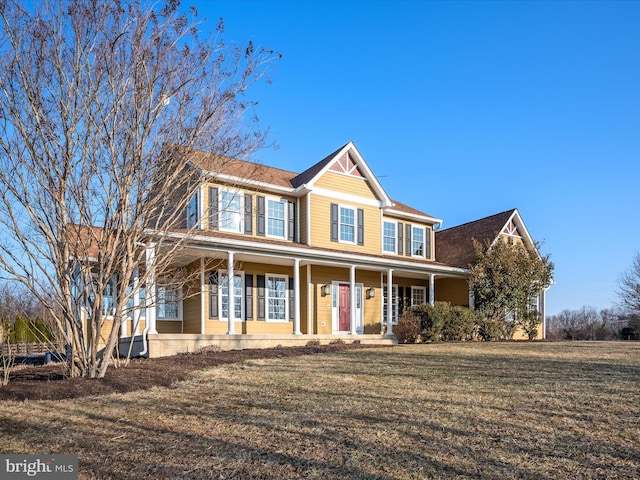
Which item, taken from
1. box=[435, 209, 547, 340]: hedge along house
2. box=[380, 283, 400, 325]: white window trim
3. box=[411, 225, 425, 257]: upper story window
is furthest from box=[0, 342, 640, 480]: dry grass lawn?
box=[435, 209, 547, 340]: hedge along house

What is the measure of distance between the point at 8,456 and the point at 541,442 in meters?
5.05

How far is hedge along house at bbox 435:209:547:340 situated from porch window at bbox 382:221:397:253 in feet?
11.1

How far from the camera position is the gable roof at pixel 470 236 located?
23.7 metres

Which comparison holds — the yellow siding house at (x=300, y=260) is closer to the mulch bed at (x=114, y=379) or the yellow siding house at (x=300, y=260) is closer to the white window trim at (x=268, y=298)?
the white window trim at (x=268, y=298)

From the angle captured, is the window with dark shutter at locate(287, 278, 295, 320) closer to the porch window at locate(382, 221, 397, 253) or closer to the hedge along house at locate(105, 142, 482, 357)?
the hedge along house at locate(105, 142, 482, 357)

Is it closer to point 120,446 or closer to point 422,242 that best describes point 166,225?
point 120,446

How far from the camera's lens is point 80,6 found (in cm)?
863

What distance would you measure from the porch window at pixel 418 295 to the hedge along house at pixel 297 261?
81 cm

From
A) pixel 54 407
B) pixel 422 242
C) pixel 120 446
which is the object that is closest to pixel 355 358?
pixel 54 407

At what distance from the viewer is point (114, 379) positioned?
338 inches

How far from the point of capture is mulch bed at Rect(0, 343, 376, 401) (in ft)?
25.0

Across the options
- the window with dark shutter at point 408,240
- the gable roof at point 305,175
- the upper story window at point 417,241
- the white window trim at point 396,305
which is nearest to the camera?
the gable roof at point 305,175

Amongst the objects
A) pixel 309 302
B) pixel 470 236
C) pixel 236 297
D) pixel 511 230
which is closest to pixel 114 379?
pixel 236 297

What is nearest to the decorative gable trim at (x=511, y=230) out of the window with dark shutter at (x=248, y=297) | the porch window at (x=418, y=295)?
the porch window at (x=418, y=295)
